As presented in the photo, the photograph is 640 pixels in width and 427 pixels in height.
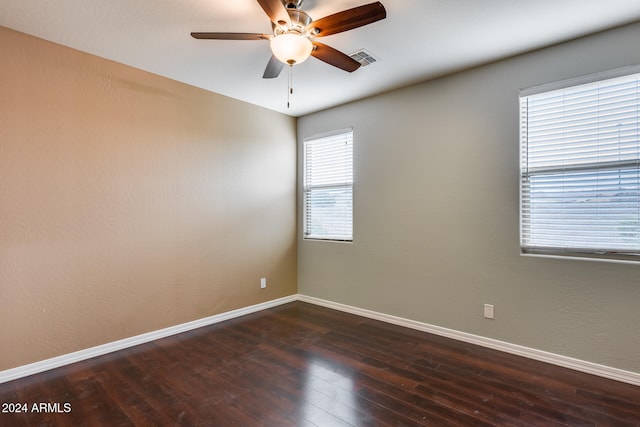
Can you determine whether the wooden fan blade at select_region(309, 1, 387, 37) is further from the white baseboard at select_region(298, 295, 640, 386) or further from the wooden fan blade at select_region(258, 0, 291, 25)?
the white baseboard at select_region(298, 295, 640, 386)

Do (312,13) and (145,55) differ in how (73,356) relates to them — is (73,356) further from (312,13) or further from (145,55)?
(312,13)

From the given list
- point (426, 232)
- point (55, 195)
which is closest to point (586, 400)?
point (426, 232)

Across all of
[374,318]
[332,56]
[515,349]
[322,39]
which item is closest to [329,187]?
[374,318]

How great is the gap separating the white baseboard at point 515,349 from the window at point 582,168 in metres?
0.84

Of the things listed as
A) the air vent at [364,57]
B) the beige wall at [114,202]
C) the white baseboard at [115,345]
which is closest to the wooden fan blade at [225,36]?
the air vent at [364,57]

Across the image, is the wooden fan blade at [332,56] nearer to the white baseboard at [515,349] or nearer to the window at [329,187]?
the window at [329,187]

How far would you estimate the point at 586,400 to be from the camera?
2.14m

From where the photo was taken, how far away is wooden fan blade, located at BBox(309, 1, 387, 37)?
69.0 inches

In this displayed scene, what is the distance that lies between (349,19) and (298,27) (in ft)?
1.27

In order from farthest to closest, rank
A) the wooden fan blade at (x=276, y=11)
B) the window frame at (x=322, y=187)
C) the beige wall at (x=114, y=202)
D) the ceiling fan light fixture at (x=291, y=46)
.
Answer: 1. the window frame at (x=322, y=187)
2. the beige wall at (x=114, y=202)
3. the ceiling fan light fixture at (x=291, y=46)
4. the wooden fan blade at (x=276, y=11)

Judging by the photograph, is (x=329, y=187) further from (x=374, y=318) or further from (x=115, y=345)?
(x=115, y=345)

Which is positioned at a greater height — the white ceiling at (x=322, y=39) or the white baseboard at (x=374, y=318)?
the white ceiling at (x=322, y=39)

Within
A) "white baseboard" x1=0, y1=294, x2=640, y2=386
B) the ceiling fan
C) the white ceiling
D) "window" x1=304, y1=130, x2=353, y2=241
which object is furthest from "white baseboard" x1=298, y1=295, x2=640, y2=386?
the ceiling fan

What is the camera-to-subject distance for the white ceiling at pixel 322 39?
215cm
